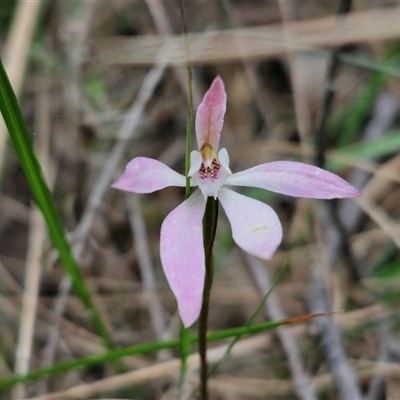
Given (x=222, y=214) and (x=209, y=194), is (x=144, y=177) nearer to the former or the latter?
(x=209, y=194)

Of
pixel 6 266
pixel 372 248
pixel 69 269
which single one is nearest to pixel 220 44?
pixel 372 248

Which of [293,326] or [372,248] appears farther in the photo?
[372,248]

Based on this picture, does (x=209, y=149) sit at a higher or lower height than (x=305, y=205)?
lower

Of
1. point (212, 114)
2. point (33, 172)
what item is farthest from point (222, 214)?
point (212, 114)

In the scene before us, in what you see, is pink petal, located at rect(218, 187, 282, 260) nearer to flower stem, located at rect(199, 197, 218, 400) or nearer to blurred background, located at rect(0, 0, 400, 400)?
flower stem, located at rect(199, 197, 218, 400)

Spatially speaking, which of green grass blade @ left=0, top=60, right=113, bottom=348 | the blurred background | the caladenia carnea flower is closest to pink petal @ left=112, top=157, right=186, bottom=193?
the caladenia carnea flower

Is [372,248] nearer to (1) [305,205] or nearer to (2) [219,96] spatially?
(1) [305,205]

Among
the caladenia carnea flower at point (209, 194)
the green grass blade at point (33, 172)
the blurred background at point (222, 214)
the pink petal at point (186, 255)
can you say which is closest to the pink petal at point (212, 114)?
the caladenia carnea flower at point (209, 194)
